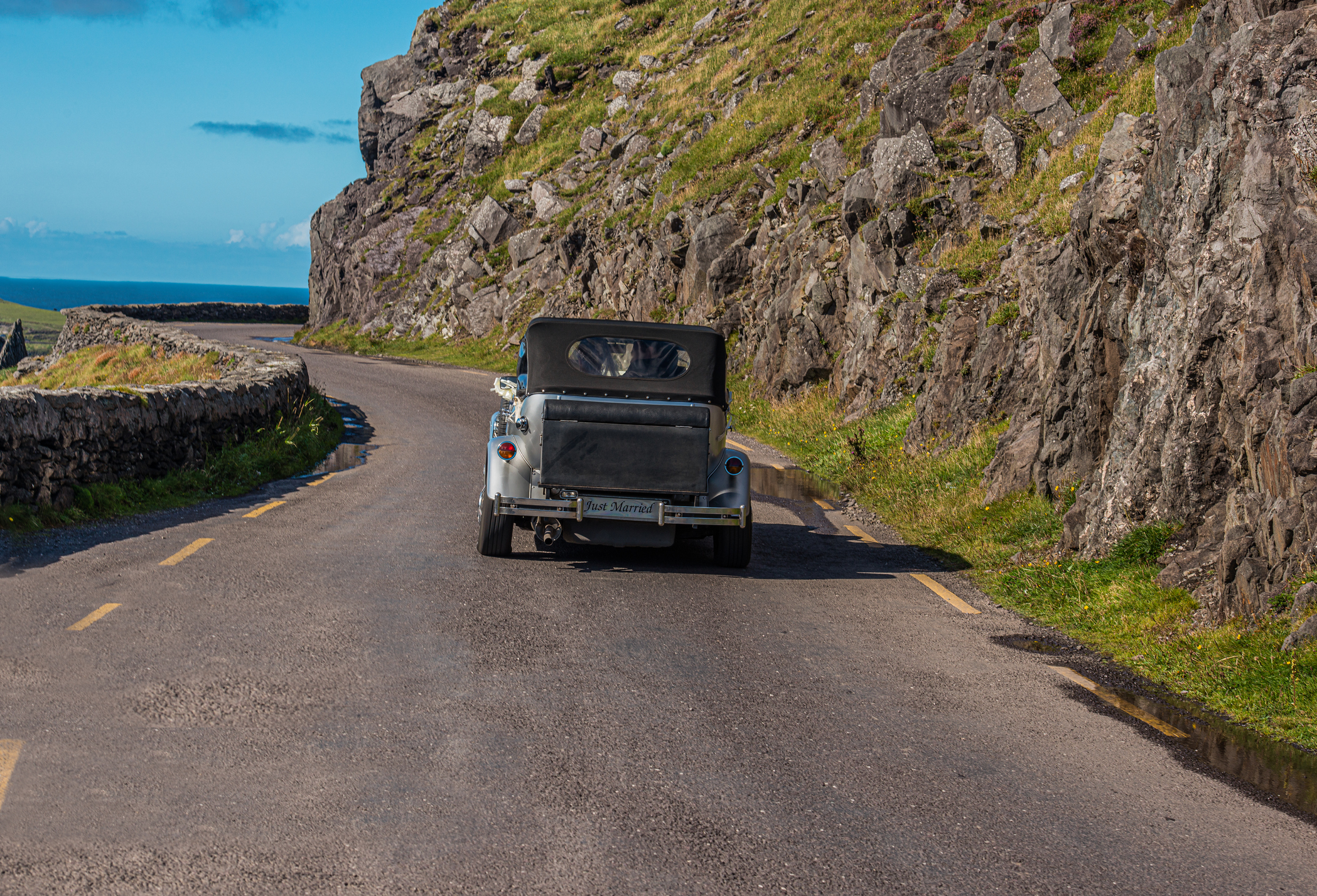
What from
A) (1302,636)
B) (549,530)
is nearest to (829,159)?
(549,530)

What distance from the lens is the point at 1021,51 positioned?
26.4 metres

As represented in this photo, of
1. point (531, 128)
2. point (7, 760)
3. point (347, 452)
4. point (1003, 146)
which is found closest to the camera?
point (7, 760)

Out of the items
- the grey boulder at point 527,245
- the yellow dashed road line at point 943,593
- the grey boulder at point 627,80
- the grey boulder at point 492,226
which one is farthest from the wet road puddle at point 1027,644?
the grey boulder at point 627,80

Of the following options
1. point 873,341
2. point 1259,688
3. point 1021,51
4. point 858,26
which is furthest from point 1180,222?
point 858,26

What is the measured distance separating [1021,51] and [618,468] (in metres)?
21.7

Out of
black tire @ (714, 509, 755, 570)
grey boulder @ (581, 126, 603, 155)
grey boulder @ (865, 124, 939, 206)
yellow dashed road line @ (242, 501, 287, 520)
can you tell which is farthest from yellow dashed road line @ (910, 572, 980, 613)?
grey boulder @ (581, 126, 603, 155)

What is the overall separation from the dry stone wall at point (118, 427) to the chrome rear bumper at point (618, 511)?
501 cm

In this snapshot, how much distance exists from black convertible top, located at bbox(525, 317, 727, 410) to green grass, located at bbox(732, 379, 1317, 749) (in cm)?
304

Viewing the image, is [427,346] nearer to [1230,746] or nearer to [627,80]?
[627,80]

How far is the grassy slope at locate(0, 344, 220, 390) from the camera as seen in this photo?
2542 cm

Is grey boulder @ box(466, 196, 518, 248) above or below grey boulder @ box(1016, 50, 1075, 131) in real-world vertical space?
below

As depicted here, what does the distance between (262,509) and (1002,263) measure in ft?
40.2

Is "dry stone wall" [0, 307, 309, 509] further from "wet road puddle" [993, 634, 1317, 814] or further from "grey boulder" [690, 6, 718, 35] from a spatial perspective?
"grey boulder" [690, 6, 718, 35]

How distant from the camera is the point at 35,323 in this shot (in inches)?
4262
